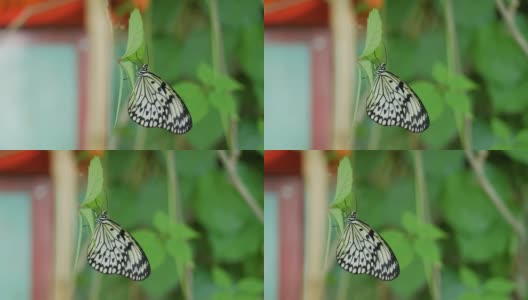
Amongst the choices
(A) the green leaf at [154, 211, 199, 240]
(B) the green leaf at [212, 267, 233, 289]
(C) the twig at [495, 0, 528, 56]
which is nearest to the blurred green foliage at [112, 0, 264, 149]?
(A) the green leaf at [154, 211, 199, 240]

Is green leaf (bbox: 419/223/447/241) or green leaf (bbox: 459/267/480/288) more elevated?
green leaf (bbox: 419/223/447/241)

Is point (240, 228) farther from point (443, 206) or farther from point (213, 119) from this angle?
point (443, 206)

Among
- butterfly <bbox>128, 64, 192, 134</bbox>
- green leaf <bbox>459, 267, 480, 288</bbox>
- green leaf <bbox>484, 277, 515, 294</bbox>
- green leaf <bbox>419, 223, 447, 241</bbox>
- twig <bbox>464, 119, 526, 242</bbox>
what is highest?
butterfly <bbox>128, 64, 192, 134</bbox>

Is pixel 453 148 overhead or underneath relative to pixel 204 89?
underneath

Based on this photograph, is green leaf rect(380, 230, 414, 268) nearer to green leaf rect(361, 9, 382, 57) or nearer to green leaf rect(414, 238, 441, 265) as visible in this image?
green leaf rect(414, 238, 441, 265)

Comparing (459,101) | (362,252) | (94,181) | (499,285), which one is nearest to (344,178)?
(362,252)

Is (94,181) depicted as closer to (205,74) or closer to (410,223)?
(205,74)

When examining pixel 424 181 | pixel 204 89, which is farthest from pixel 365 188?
pixel 204 89

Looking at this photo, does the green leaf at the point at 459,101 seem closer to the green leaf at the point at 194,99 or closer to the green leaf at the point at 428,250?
the green leaf at the point at 428,250
